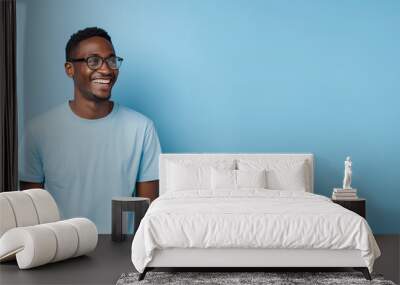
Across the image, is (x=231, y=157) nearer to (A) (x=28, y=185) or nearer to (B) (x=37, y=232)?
(A) (x=28, y=185)

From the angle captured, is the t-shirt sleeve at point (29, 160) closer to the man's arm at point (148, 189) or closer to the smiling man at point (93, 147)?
the smiling man at point (93, 147)

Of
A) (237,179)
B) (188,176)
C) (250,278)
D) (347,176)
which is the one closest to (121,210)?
(188,176)

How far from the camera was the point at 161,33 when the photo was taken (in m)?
7.26

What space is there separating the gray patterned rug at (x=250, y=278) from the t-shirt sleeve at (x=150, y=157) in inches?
85.4

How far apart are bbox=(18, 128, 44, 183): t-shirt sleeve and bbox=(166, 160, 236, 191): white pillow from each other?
150cm

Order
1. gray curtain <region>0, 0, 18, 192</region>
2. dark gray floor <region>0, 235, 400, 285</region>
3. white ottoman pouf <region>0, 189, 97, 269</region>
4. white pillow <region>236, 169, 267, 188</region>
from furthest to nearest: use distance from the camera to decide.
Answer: gray curtain <region>0, 0, 18, 192</region> < white pillow <region>236, 169, 267, 188</region> < white ottoman pouf <region>0, 189, 97, 269</region> < dark gray floor <region>0, 235, 400, 285</region>

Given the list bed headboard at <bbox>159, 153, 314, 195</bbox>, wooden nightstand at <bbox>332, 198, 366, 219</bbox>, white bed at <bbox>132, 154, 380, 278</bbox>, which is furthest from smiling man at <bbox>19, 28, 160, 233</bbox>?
white bed at <bbox>132, 154, 380, 278</bbox>

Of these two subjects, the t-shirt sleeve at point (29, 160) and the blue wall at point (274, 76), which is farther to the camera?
the t-shirt sleeve at point (29, 160)

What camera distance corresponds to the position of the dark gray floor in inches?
195

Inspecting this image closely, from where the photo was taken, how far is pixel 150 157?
288 inches

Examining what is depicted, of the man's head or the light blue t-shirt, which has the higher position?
the man's head

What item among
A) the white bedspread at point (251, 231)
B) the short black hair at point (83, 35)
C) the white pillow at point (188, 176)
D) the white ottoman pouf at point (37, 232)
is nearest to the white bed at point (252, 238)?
the white bedspread at point (251, 231)

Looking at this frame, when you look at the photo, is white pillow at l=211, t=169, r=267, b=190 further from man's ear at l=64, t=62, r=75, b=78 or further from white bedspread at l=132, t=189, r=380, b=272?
man's ear at l=64, t=62, r=75, b=78

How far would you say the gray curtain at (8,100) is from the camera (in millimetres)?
6859
